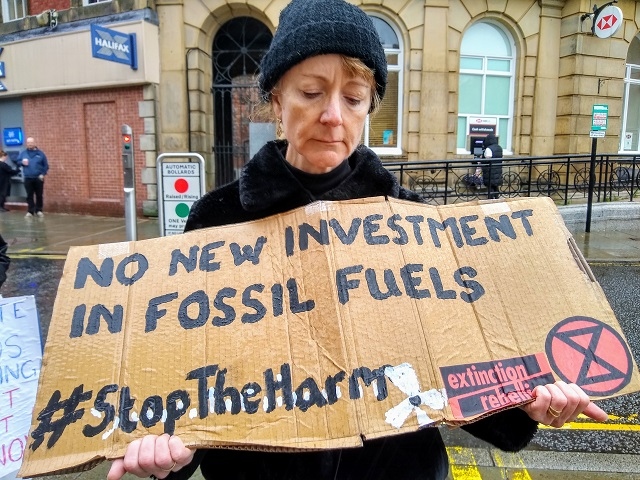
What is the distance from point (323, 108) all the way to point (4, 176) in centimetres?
1489

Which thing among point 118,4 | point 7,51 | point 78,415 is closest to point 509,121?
point 118,4

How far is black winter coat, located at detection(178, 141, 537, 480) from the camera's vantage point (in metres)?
1.23

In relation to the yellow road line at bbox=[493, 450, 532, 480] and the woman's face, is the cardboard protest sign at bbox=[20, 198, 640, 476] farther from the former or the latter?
the yellow road line at bbox=[493, 450, 532, 480]

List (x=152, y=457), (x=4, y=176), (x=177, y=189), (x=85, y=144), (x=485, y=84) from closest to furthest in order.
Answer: (x=152, y=457) < (x=177, y=189) < (x=485, y=84) < (x=85, y=144) < (x=4, y=176)

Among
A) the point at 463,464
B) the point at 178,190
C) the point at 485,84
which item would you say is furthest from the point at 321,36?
the point at 485,84

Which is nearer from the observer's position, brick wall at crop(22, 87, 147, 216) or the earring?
the earring

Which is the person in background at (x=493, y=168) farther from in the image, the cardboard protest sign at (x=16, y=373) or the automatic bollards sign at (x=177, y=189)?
the cardboard protest sign at (x=16, y=373)

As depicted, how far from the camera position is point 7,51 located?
1283 centimetres

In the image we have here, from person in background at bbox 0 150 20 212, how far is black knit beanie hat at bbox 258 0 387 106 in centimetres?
1442

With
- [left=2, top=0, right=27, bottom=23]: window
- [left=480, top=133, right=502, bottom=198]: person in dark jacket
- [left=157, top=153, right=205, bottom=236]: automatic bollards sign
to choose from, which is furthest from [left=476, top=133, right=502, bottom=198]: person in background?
[left=2, top=0, right=27, bottom=23]: window

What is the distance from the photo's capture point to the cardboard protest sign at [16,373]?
194cm

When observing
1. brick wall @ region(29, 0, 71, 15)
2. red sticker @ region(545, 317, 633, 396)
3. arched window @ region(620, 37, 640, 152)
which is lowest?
red sticker @ region(545, 317, 633, 396)

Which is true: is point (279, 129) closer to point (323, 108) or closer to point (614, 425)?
point (323, 108)

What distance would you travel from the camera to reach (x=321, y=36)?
1.21 m
